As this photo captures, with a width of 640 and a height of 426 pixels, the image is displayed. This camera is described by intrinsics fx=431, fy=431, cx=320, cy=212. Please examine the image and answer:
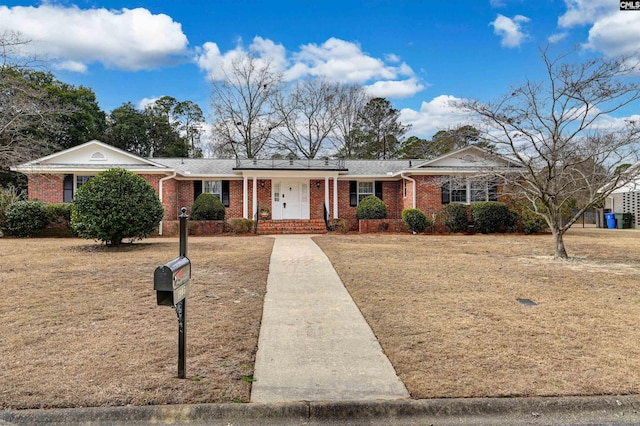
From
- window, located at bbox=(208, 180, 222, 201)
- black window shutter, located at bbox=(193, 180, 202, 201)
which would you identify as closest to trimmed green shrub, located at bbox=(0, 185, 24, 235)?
black window shutter, located at bbox=(193, 180, 202, 201)

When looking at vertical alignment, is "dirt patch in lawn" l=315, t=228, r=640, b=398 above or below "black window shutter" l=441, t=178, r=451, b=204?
below

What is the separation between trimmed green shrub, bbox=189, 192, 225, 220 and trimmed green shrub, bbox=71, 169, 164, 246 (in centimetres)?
626

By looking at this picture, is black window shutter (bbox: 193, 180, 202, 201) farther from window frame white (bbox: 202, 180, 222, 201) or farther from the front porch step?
the front porch step

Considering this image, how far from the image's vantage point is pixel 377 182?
22938mm

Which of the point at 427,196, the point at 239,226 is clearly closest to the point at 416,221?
the point at 427,196

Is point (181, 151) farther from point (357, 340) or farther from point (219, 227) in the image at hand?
point (357, 340)

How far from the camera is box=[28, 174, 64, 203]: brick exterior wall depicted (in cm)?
2003

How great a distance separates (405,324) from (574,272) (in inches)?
226

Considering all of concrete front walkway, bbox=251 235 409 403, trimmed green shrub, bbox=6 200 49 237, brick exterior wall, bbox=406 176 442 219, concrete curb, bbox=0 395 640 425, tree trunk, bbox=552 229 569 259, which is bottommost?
concrete curb, bbox=0 395 640 425

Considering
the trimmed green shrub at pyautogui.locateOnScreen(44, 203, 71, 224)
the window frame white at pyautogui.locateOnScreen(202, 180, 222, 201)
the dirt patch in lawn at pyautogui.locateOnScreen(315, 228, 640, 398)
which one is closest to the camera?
the dirt patch in lawn at pyautogui.locateOnScreen(315, 228, 640, 398)

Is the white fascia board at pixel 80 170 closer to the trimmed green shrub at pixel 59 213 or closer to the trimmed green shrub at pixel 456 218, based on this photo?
the trimmed green shrub at pixel 59 213

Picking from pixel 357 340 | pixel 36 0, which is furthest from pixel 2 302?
pixel 36 0

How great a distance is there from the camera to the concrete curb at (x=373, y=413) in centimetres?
294

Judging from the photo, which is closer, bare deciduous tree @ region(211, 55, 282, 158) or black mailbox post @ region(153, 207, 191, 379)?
black mailbox post @ region(153, 207, 191, 379)
